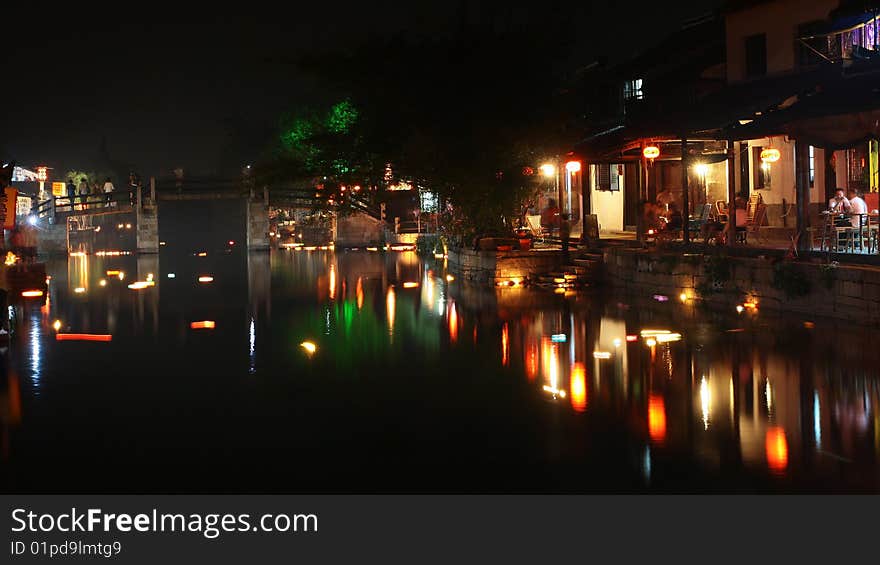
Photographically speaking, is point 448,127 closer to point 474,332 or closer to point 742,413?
point 474,332

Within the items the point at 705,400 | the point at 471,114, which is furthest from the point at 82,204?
the point at 705,400

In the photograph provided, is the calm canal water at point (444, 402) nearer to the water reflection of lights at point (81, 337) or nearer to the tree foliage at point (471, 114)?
the water reflection of lights at point (81, 337)

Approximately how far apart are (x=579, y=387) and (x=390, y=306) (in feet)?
34.8

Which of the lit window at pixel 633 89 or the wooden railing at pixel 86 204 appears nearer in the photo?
the lit window at pixel 633 89

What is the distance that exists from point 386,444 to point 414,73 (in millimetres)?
22247

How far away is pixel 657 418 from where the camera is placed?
1032 centimetres

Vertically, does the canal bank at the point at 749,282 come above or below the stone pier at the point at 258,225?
below

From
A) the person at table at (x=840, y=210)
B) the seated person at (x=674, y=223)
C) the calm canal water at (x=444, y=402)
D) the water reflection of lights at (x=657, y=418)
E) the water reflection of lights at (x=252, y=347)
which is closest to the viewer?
the calm canal water at (x=444, y=402)

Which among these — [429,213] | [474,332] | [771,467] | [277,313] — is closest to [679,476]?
[771,467]

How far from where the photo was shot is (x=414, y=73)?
30391mm

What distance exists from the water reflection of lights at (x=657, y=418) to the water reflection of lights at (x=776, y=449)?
920 mm

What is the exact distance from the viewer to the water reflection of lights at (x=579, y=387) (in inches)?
436

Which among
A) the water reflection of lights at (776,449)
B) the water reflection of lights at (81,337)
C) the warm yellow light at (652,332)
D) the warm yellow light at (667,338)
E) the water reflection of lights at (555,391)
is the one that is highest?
the water reflection of lights at (81,337)

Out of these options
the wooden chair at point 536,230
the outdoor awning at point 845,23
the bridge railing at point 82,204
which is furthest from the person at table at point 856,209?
the bridge railing at point 82,204
